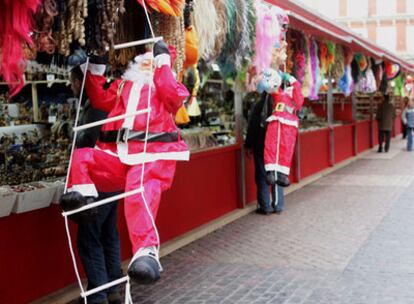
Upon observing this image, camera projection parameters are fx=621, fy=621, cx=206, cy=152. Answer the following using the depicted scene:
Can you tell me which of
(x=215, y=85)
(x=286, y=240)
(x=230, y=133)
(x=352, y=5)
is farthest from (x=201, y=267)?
(x=352, y=5)

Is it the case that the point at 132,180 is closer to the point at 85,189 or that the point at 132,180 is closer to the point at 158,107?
the point at 85,189

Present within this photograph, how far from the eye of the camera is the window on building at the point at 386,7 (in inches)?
1762

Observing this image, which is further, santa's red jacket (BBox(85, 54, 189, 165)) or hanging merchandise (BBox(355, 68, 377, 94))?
hanging merchandise (BBox(355, 68, 377, 94))

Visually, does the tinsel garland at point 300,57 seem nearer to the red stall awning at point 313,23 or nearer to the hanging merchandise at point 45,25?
the red stall awning at point 313,23

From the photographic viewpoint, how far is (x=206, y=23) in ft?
17.7

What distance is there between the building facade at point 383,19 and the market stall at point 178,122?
33531 mm

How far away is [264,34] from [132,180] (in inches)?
138

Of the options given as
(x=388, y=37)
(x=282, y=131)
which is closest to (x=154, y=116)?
(x=282, y=131)

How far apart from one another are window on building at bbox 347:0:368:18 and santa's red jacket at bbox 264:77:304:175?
4004 cm

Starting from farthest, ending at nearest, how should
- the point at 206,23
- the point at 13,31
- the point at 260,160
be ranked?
the point at 260,160
the point at 206,23
the point at 13,31

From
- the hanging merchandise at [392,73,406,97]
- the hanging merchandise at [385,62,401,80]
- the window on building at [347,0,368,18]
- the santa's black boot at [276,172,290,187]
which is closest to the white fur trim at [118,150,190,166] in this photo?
the santa's black boot at [276,172,290,187]

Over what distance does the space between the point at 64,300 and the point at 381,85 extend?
1436 centimetres

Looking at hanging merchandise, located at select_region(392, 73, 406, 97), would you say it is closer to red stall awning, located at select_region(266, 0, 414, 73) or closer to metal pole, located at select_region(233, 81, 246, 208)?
red stall awning, located at select_region(266, 0, 414, 73)

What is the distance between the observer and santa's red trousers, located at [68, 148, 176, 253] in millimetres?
3693
